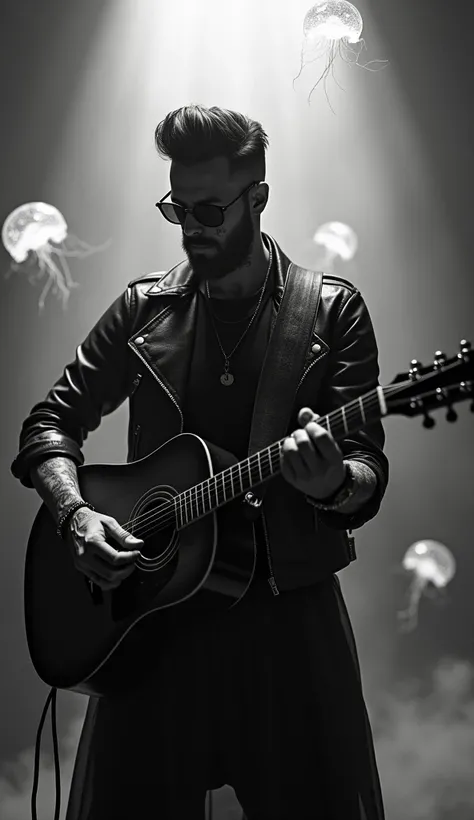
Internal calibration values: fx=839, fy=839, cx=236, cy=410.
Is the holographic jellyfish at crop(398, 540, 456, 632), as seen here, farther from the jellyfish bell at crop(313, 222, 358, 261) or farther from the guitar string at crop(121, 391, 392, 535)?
the guitar string at crop(121, 391, 392, 535)

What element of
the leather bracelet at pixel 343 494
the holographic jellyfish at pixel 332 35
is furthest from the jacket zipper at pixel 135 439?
the holographic jellyfish at pixel 332 35

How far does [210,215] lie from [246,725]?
3.45 feet

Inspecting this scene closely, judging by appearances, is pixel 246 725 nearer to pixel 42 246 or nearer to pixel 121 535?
pixel 121 535

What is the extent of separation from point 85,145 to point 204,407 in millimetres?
1722

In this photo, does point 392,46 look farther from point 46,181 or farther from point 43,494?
point 43,494

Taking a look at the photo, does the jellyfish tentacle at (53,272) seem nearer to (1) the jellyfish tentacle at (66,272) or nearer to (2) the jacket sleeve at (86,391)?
(1) the jellyfish tentacle at (66,272)

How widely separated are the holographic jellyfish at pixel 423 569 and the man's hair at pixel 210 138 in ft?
5.24

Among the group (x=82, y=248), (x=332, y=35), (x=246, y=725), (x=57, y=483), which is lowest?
(x=246, y=725)

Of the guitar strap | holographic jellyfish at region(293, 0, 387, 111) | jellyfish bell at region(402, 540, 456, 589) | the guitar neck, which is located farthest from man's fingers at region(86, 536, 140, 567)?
holographic jellyfish at region(293, 0, 387, 111)

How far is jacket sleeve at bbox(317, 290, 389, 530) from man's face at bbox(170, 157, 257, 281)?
0.27m

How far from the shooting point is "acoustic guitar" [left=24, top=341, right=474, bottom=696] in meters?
1.56

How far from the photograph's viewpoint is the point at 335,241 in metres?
2.99

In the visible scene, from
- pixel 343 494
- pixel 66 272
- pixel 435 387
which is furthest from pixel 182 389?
pixel 66 272

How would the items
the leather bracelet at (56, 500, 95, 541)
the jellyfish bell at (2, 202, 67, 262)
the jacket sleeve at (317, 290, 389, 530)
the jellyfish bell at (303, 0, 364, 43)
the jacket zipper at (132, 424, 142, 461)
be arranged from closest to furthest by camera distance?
the jacket sleeve at (317, 290, 389, 530) < the leather bracelet at (56, 500, 95, 541) < the jacket zipper at (132, 424, 142, 461) < the jellyfish bell at (303, 0, 364, 43) < the jellyfish bell at (2, 202, 67, 262)
